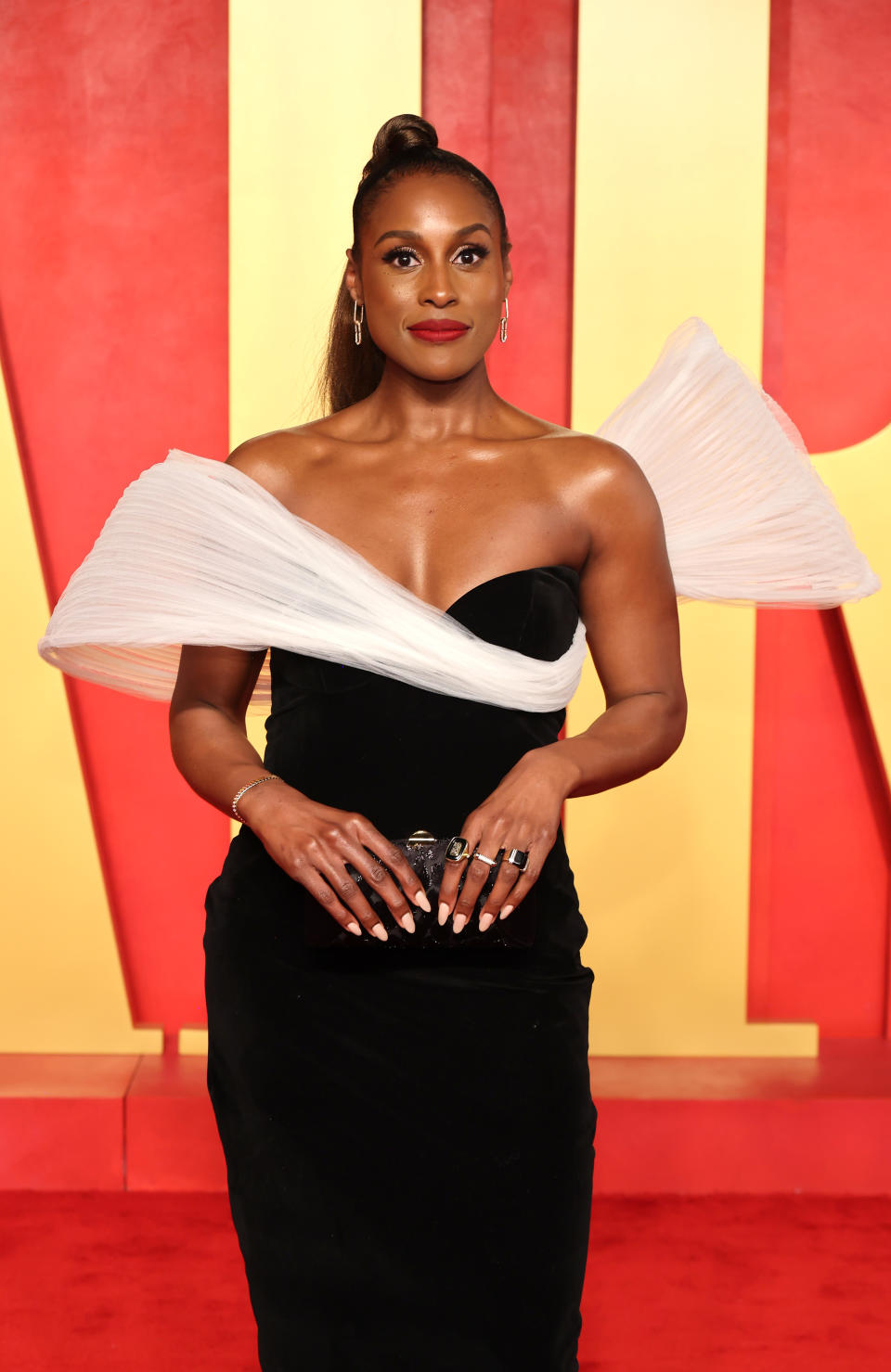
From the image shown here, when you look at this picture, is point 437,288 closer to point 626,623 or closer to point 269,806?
point 626,623

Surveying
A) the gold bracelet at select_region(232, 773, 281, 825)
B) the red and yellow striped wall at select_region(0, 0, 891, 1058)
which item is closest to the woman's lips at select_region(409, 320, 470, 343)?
the gold bracelet at select_region(232, 773, 281, 825)

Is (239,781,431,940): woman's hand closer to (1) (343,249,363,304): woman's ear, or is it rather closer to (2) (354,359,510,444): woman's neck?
(2) (354,359,510,444): woman's neck

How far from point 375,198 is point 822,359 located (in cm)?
198

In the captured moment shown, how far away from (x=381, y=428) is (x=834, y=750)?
2093 millimetres

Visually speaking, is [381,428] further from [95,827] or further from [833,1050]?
[833,1050]

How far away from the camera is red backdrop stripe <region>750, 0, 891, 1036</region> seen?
345cm

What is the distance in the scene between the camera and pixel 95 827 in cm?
342

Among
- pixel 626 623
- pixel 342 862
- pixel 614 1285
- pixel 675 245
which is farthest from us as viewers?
pixel 675 245

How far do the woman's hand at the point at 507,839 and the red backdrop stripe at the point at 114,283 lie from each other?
204cm

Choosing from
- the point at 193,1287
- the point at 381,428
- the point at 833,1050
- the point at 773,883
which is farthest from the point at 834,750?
the point at 381,428

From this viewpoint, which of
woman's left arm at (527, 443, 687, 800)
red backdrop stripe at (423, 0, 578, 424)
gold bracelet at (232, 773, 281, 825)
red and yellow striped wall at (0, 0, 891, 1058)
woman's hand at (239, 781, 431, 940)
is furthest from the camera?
red backdrop stripe at (423, 0, 578, 424)

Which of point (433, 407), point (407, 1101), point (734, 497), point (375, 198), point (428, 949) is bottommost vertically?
point (407, 1101)

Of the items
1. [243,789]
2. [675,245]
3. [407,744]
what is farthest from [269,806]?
[675,245]

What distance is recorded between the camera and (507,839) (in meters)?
1.52
